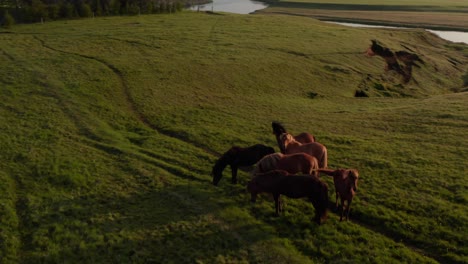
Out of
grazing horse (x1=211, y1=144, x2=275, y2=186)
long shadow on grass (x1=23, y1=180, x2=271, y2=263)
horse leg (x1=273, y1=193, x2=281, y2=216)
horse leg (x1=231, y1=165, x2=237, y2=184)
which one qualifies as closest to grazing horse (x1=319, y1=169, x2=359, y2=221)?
horse leg (x1=273, y1=193, x2=281, y2=216)

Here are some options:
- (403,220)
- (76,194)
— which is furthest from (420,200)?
(76,194)

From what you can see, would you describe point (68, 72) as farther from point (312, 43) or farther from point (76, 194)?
point (312, 43)

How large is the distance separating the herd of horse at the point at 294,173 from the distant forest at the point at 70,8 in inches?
1931

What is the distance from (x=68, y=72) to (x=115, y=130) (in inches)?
491

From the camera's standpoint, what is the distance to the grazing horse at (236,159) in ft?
52.4

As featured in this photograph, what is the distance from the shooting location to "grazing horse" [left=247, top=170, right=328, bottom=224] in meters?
12.9

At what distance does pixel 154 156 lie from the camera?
61.4ft

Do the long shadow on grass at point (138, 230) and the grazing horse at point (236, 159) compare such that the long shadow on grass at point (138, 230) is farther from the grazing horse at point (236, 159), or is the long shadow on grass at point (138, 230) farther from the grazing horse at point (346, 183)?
the grazing horse at point (346, 183)

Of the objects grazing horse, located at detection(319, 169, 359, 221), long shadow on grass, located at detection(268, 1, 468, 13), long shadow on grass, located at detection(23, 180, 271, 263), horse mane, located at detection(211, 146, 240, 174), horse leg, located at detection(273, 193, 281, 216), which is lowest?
long shadow on grass, located at detection(23, 180, 271, 263)

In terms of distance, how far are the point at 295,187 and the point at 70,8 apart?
5744 centimetres

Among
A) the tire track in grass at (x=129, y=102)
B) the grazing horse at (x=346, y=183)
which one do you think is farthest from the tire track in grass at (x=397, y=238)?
the tire track in grass at (x=129, y=102)

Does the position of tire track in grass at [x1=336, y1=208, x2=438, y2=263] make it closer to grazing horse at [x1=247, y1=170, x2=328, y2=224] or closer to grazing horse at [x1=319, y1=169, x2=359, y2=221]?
grazing horse at [x1=319, y1=169, x2=359, y2=221]

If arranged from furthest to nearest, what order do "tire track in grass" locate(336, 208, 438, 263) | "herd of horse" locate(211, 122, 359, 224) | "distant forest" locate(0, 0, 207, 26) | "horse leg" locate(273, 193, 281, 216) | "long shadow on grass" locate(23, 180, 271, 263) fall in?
"distant forest" locate(0, 0, 207, 26) → "horse leg" locate(273, 193, 281, 216) → "herd of horse" locate(211, 122, 359, 224) → "tire track in grass" locate(336, 208, 438, 263) → "long shadow on grass" locate(23, 180, 271, 263)

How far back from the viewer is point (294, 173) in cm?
1450
